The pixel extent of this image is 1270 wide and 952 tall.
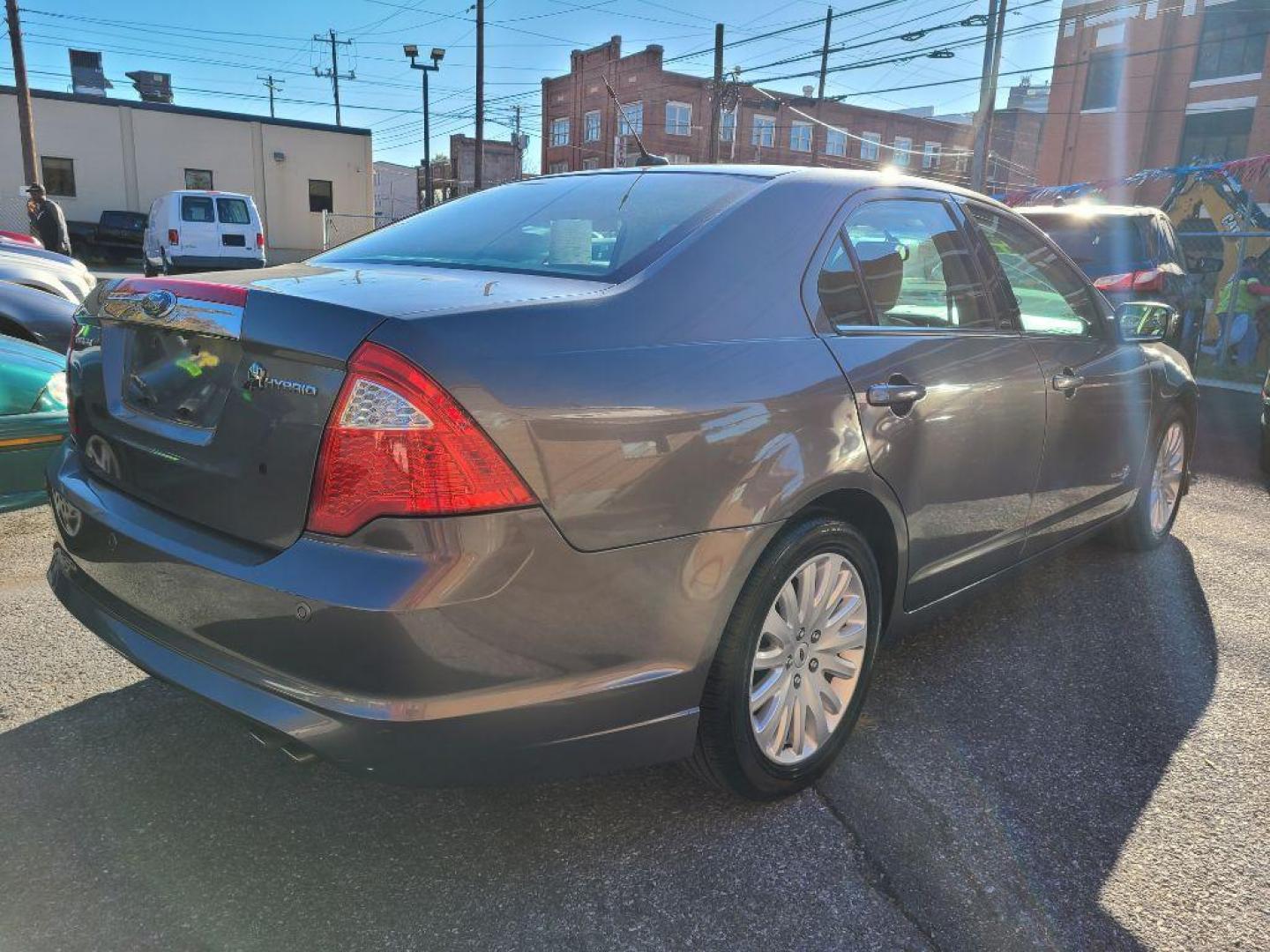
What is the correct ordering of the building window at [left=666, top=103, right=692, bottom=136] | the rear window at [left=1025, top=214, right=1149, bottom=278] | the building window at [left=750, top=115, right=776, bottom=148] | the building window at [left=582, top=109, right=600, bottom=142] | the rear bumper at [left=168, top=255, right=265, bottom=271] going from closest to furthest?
1. the rear window at [left=1025, top=214, right=1149, bottom=278]
2. the rear bumper at [left=168, top=255, right=265, bottom=271]
3. the building window at [left=666, top=103, right=692, bottom=136]
4. the building window at [left=750, top=115, right=776, bottom=148]
5. the building window at [left=582, top=109, right=600, bottom=142]

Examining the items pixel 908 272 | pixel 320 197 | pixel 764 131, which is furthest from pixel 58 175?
pixel 764 131

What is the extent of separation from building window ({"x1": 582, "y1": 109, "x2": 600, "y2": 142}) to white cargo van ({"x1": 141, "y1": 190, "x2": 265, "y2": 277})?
3602cm

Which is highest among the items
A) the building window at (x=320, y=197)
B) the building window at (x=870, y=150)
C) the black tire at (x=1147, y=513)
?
the building window at (x=870, y=150)

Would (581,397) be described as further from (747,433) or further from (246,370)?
(246,370)

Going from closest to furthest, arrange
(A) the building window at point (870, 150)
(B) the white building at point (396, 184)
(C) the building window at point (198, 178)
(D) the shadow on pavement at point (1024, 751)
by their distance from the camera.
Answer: (D) the shadow on pavement at point (1024, 751) → (C) the building window at point (198, 178) → (A) the building window at point (870, 150) → (B) the white building at point (396, 184)

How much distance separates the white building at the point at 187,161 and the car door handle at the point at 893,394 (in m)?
28.7

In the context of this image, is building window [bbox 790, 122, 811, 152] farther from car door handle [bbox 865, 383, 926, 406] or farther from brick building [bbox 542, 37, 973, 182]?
car door handle [bbox 865, 383, 926, 406]

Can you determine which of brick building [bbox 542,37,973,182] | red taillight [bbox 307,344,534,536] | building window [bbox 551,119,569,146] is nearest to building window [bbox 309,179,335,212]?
brick building [bbox 542,37,973,182]

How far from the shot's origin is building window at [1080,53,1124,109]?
121 ft

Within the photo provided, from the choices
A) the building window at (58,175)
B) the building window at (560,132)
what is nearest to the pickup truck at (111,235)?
the building window at (58,175)

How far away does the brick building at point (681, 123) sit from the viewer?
49.9 metres

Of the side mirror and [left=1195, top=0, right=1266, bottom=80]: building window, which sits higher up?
[left=1195, top=0, right=1266, bottom=80]: building window

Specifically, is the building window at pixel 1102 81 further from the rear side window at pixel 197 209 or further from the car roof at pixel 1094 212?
the car roof at pixel 1094 212

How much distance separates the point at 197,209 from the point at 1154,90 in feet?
113
